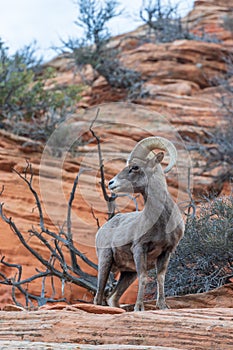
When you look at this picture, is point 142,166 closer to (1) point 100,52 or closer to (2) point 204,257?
(2) point 204,257

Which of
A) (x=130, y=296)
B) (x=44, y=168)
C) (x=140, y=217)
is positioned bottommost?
(x=130, y=296)

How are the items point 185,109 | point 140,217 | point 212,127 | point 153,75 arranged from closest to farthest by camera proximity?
point 140,217 → point 212,127 → point 185,109 → point 153,75

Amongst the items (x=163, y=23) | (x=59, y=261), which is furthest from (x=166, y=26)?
(x=59, y=261)

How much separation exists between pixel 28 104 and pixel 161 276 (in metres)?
12.4

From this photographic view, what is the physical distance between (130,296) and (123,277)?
10.2 feet

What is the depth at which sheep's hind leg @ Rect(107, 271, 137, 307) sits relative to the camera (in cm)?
752

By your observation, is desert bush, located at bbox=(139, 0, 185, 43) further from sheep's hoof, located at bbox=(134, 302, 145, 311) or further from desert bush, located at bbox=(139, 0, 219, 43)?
sheep's hoof, located at bbox=(134, 302, 145, 311)

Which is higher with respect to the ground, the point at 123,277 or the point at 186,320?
the point at 186,320

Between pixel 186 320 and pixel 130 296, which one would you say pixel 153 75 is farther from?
pixel 186 320

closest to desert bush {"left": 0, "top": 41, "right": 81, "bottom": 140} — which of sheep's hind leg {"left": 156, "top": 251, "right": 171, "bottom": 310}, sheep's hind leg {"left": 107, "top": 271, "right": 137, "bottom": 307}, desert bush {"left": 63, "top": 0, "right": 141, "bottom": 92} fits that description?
desert bush {"left": 63, "top": 0, "right": 141, "bottom": 92}

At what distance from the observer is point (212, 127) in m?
18.0

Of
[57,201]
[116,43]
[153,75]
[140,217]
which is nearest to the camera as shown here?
[140,217]

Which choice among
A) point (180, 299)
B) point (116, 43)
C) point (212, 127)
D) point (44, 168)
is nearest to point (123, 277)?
point (180, 299)

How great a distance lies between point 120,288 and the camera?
755 centimetres
